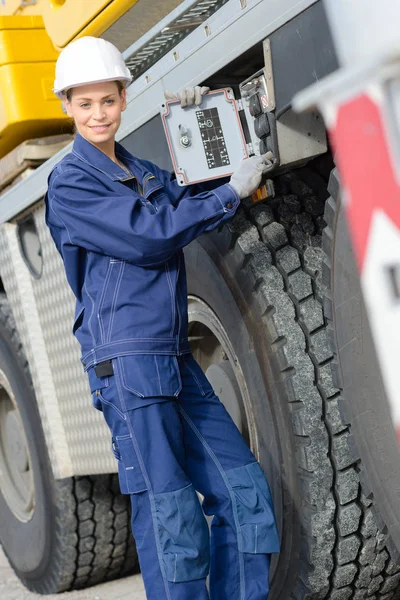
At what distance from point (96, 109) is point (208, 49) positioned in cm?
34

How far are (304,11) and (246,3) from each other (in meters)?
0.24

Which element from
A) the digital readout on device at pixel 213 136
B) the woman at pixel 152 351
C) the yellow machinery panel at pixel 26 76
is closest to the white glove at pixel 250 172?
the woman at pixel 152 351

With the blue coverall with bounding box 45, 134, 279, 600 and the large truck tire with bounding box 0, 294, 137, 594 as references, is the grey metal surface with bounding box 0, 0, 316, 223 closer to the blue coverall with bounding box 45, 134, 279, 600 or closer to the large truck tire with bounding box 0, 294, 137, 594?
the blue coverall with bounding box 45, 134, 279, 600

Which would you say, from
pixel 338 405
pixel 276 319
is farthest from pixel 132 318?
pixel 338 405

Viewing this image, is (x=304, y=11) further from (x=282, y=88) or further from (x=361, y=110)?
(x=361, y=110)

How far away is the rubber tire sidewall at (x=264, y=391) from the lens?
272 cm

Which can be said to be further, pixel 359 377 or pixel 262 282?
pixel 262 282

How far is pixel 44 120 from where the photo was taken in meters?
3.70

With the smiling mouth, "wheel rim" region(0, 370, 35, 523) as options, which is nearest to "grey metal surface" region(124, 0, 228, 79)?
the smiling mouth

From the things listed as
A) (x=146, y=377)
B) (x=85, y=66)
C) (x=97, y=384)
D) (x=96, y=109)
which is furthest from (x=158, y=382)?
(x=85, y=66)

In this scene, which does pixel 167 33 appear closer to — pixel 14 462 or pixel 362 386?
pixel 362 386

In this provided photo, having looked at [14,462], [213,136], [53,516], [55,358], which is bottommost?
[53,516]

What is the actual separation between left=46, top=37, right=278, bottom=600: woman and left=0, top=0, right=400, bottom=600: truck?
0.14 metres

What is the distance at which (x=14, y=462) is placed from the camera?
4.62 m
